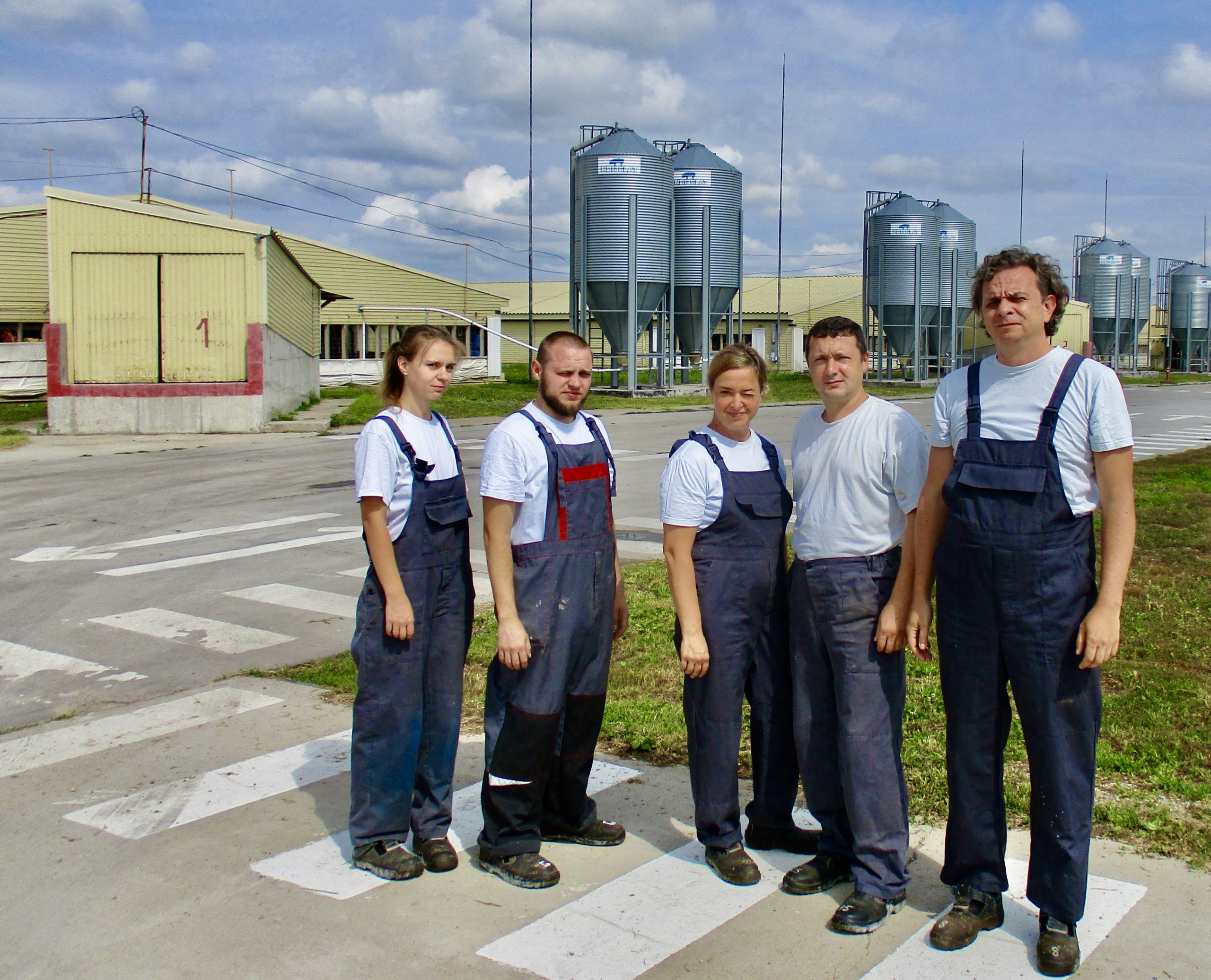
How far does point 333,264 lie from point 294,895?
43709 mm

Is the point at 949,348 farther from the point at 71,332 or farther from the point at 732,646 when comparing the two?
the point at 732,646

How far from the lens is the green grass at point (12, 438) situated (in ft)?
65.4

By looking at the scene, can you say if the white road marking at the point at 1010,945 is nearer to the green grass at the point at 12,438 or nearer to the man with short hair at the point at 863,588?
the man with short hair at the point at 863,588

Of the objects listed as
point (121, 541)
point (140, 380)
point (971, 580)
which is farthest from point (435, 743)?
point (140, 380)

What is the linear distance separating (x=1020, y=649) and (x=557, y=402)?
1.67 metres

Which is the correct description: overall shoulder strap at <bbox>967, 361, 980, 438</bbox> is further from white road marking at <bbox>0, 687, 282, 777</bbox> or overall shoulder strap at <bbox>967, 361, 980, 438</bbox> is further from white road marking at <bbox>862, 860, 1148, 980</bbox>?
white road marking at <bbox>0, 687, 282, 777</bbox>

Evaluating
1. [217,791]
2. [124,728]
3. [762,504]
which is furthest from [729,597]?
[124,728]

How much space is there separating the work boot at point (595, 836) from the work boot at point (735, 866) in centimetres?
40

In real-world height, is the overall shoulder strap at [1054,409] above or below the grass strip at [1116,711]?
above

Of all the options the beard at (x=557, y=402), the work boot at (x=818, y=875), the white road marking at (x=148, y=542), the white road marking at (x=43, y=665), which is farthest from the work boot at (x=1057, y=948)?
the white road marking at (x=148, y=542)

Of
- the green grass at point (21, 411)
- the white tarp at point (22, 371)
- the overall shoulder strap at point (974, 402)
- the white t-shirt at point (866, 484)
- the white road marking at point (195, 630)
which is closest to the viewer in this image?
the overall shoulder strap at point (974, 402)

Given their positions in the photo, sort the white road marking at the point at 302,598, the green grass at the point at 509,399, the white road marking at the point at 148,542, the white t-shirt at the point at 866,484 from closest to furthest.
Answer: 1. the white t-shirt at the point at 866,484
2. the white road marking at the point at 302,598
3. the white road marking at the point at 148,542
4. the green grass at the point at 509,399

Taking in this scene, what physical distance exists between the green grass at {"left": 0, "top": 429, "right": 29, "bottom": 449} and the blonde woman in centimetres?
1903

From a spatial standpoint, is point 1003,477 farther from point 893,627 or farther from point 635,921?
point 635,921
